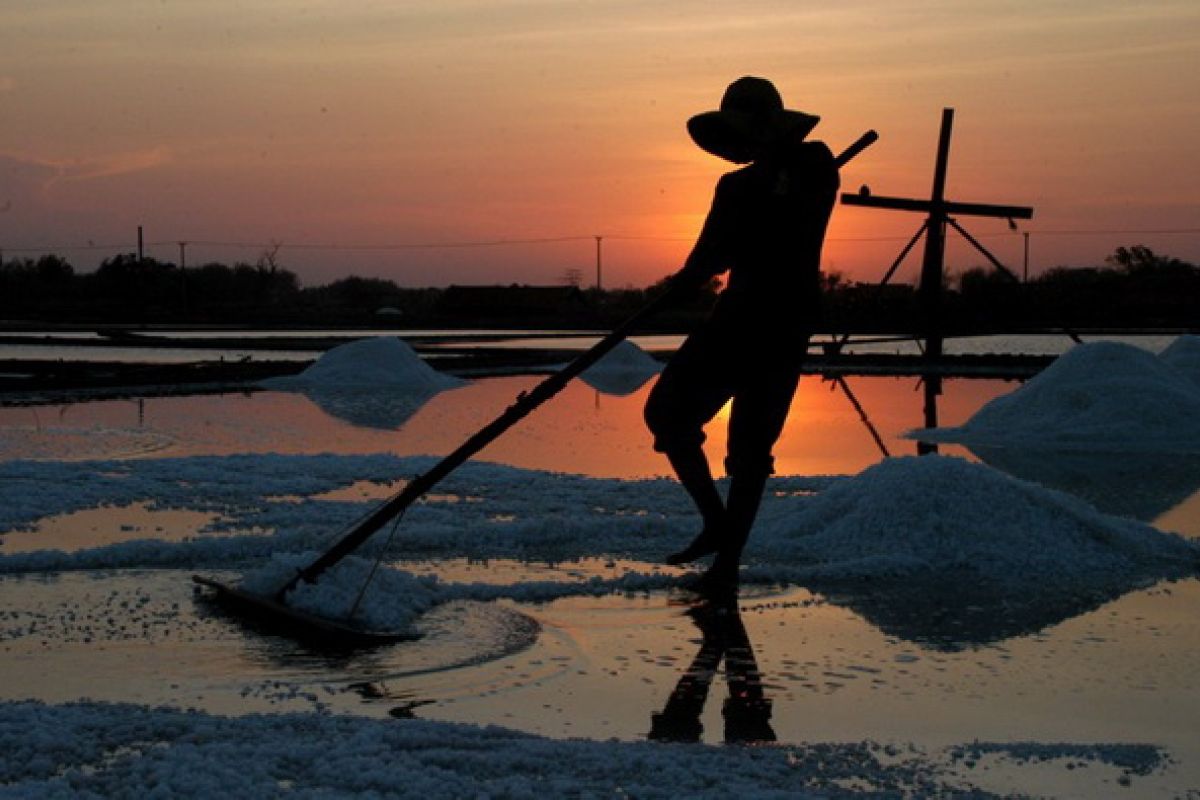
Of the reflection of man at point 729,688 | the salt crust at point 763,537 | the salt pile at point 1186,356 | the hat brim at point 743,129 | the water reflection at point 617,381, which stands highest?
the hat brim at point 743,129

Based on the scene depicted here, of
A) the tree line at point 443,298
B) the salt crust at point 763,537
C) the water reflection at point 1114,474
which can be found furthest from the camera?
the tree line at point 443,298

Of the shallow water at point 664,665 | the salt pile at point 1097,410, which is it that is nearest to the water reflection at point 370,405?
the salt pile at point 1097,410

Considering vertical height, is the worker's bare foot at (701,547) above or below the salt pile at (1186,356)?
below

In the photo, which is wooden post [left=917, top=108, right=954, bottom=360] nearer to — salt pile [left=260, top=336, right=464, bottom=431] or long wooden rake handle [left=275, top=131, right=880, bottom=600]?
salt pile [left=260, top=336, right=464, bottom=431]

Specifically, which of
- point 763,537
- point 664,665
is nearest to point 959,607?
point 664,665

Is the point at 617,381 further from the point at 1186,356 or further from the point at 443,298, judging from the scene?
the point at 443,298

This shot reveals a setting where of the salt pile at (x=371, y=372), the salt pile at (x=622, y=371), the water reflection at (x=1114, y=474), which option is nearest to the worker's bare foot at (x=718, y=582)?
the water reflection at (x=1114, y=474)

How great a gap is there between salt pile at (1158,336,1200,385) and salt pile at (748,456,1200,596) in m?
11.3

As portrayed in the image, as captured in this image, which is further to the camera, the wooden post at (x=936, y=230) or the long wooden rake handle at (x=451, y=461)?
the wooden post at (x=936, y=230)

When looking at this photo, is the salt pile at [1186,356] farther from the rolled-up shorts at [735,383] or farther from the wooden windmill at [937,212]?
the rolled-up shorts at [735,383]

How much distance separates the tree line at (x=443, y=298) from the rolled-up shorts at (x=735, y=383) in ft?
88.4

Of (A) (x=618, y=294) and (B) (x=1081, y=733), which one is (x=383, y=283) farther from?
(B) (x=1081, y=733)

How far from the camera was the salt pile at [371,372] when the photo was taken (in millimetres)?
19469

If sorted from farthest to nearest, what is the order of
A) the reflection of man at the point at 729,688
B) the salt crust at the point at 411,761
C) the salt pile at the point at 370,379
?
1. the salt pile at the point at 370,379
2. the reflection of man at the point at 729,688
3. the salt crust at the point at 411,761
